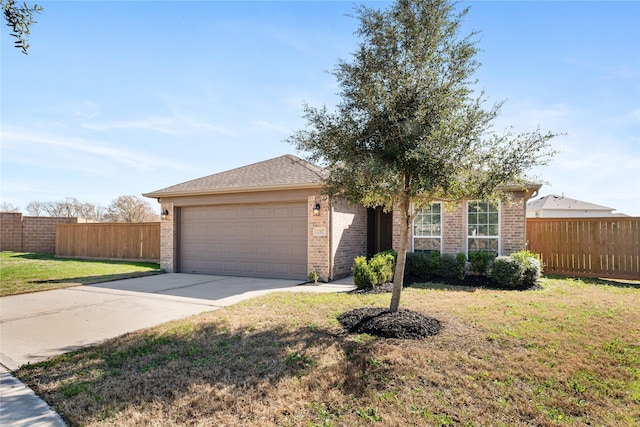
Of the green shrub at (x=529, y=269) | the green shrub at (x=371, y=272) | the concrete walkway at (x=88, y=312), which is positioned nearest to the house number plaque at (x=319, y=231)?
the concrete walkway at (x=88, y=312)

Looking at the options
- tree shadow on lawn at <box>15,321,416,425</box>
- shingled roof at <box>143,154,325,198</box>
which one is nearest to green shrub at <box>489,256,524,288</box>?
shingled roof at <box>143,154,325,198</box>

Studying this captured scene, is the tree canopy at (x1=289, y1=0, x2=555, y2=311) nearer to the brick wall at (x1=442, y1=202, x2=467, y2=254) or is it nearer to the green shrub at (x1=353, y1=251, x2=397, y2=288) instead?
the green shrub at (x1=353, y1=251, x2=397, y2=288)

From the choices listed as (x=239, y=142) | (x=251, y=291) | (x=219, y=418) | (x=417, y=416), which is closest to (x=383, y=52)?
(x=417, y=416)

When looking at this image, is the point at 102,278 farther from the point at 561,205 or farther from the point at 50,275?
the point at 561,205

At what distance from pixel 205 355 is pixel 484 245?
9089mm

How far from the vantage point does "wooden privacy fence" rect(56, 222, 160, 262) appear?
631 inches

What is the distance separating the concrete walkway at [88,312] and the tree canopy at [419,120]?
416 centimetres

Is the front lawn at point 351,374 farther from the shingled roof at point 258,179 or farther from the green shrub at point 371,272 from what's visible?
the shingled roof at point 258,179

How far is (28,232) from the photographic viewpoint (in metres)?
19.4

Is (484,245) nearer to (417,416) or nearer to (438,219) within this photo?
(438,219)

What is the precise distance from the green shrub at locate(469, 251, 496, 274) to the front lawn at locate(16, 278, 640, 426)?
12.5 ft

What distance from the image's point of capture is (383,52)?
16.6 ft

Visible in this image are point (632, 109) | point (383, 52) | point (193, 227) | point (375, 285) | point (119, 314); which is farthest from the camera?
point (193, 227)

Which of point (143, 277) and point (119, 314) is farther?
point (143, 277)
